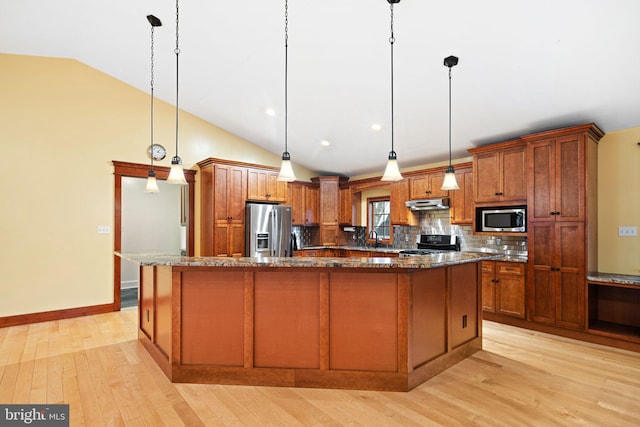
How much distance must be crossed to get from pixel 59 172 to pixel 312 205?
13.3 ft

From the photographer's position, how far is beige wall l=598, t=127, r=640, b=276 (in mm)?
3746

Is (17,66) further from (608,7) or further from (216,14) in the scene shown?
(608,7)

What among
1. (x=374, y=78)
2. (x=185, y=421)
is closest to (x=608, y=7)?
(x=374, y=78)

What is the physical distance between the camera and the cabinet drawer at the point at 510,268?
4121 mm

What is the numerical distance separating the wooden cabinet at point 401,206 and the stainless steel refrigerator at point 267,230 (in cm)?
183

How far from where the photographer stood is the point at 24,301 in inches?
173

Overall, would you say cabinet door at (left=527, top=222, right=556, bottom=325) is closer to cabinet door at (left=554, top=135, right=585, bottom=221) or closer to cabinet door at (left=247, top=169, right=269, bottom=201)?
cabinet door at (left=554, top=135, right=585, bottom=221)

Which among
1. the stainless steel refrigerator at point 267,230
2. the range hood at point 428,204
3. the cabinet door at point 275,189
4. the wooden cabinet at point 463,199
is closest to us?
the wooden cabinet at point 463,199

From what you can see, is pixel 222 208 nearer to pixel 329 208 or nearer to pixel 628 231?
pixel 329 208

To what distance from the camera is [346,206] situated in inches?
269

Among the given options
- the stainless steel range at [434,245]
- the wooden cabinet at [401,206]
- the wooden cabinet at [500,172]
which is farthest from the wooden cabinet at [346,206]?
the wooden cabinet at [500,172]

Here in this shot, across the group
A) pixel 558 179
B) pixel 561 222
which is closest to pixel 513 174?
pixel 558 179

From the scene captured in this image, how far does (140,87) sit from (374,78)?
3.56 meters

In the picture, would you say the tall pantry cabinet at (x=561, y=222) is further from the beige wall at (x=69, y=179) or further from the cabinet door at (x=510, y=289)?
the beige wall at (x=69, y=179)
